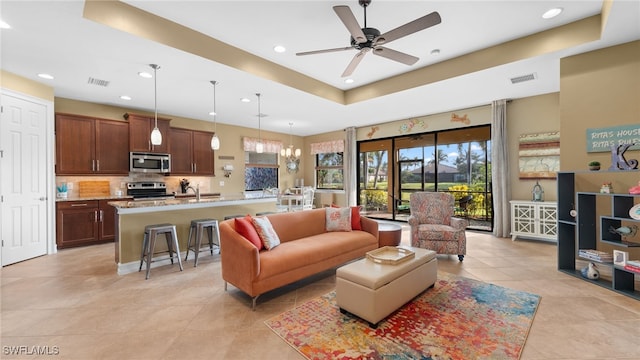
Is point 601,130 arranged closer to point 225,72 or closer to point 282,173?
point 225,72

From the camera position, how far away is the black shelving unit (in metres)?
2.91

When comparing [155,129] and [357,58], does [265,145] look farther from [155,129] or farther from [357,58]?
[357,58]

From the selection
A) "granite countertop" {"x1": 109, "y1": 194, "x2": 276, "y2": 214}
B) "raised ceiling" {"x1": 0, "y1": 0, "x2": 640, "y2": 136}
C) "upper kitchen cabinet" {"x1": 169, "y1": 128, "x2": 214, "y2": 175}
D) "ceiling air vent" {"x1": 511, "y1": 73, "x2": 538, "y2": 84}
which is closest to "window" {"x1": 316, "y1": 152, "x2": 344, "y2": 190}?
"raised ceiling" {"x1": 0, "y1": 0, "x2": 640, "y2": 136}

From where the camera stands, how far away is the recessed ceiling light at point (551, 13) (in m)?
2.90

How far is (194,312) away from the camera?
8.19ft

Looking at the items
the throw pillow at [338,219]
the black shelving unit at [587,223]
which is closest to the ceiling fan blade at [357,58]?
the throw pillow at [338,219]

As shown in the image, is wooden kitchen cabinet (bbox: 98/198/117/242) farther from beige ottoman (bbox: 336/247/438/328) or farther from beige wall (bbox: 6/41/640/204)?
beige ottoman (bbox: 336/247/438/328)

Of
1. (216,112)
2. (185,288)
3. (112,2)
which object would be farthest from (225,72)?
(185,288)

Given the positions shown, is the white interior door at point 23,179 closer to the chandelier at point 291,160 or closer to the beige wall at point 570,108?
the beige wall at point 570,108

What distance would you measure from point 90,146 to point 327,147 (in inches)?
230

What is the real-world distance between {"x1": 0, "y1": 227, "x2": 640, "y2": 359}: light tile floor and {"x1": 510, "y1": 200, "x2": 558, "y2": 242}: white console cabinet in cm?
116

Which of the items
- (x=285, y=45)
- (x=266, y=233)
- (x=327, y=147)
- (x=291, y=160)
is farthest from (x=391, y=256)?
(x=291, y=160)

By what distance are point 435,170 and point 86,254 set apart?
730cm

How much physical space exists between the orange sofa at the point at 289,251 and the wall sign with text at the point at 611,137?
9.79ft
